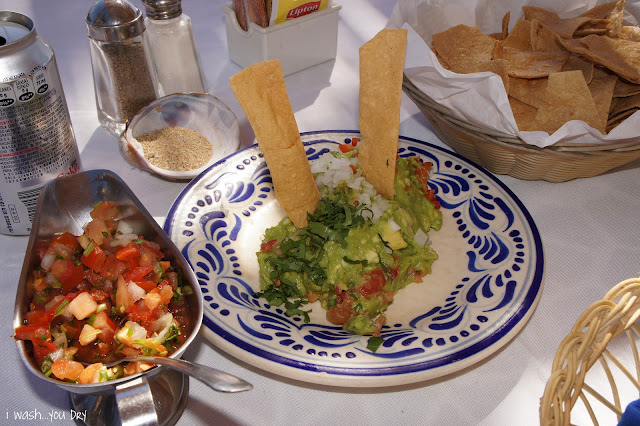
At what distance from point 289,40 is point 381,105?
3.31 feet

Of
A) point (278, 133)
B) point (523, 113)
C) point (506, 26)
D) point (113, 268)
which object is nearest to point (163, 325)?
point (113, 268)

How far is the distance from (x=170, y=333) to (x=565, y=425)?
29.8 inches

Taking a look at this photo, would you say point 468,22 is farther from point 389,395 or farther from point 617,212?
point 389,395

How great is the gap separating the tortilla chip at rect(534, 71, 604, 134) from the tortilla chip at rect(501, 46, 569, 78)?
12 centimetres

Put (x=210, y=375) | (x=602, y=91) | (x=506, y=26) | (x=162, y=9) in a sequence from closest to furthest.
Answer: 1. (x=210, y=375)
2. (x=602, y=91)
3. (x=162, y=9)
4. (x=506, y=26)

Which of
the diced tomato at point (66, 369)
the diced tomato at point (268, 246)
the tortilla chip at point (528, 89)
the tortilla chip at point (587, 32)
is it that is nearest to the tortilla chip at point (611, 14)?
the tortilla chip at point (587, 32)

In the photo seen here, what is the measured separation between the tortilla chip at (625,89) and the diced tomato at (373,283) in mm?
1116

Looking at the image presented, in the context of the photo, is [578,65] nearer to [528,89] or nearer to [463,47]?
[528,89]

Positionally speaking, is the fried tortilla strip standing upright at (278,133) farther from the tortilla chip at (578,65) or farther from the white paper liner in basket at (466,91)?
the tortilla chip at (578,65)

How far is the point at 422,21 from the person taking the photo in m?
2.26

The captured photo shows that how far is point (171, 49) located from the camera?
7.20 feet

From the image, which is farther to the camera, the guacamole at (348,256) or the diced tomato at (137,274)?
the guacamole at (348,256)

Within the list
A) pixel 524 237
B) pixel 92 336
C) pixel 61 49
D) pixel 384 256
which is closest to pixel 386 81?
pixel 384 256

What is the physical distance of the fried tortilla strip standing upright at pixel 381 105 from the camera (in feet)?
4.58
